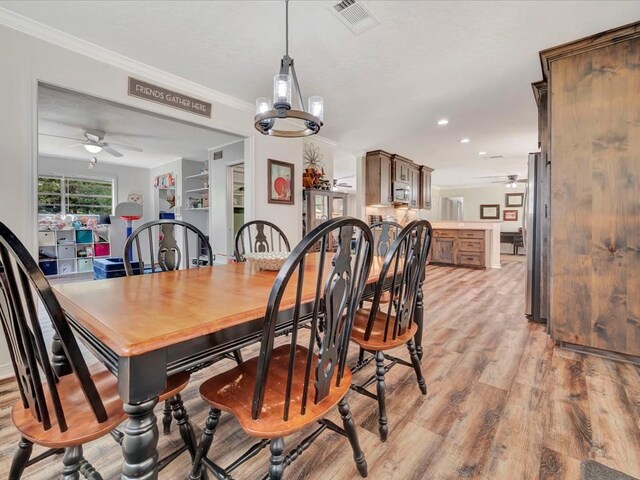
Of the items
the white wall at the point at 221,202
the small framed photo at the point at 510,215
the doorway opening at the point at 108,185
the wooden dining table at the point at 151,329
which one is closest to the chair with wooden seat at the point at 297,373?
the wooden dining table at the point at 151,329

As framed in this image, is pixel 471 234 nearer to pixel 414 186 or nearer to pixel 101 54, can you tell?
pixel 414 186

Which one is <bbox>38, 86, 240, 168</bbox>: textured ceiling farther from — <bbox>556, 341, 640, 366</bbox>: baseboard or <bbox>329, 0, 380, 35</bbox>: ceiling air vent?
<bbox>556, 341, 640, 366</bbox>: baseboard

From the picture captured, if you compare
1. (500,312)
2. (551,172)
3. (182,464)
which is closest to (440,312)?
(500,312)

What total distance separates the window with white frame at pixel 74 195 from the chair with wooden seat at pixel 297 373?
24.2 feet

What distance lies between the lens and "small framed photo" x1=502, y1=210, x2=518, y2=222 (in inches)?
419

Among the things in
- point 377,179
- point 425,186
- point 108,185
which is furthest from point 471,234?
point 108,185

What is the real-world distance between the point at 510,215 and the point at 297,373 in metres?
11.7

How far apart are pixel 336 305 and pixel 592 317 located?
2463 mm

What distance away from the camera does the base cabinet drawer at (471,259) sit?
6.90 metres

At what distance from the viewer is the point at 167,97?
287 cm

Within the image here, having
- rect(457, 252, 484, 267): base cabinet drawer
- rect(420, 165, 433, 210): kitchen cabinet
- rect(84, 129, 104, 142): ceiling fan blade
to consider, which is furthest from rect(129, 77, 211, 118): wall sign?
rect(457, 252, 484, 267): base cabinet drawer

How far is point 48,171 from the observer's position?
6.18 m

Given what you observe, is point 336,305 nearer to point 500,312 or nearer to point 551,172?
point 551,172

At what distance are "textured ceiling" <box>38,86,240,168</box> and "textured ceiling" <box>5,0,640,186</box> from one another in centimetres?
68
